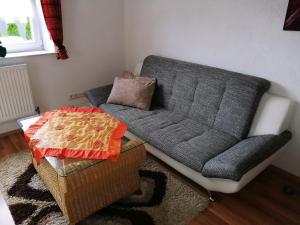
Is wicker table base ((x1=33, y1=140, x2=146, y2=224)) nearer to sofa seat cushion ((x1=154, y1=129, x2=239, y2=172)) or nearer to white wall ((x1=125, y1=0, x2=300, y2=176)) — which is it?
sofa seat cushion ((x1=154, y1=129, x2=239, y2=172))

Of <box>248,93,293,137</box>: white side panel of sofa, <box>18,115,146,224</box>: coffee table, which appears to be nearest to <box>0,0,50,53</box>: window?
<box>18,115,146,224</box>: coffee table

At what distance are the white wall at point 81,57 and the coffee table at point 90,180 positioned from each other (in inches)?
55.6

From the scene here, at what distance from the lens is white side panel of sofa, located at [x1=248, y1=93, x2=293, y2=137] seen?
1.98 m

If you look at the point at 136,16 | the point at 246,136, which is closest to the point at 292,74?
the point at 246,136

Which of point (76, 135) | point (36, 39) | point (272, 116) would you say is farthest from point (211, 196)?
point (36, 39)

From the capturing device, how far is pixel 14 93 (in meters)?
2.69

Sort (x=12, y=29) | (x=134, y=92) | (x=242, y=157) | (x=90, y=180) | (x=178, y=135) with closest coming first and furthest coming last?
(x=90, y=180), (x=242, y=157), (x=178, y=135), (x=134, y=92), (x=12, y=29)

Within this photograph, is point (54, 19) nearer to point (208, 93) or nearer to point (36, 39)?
point (36, 39)

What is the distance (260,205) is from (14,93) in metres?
2.66

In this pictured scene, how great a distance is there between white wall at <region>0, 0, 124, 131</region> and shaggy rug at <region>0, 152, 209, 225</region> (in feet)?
3.46

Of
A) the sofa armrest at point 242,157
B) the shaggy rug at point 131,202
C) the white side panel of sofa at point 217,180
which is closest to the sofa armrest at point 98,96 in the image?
the shaggy rug at point 131,202

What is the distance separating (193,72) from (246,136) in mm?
829

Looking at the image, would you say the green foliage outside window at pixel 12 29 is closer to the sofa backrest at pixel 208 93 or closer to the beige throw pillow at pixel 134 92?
the beige throw pillow at pixel 134 92

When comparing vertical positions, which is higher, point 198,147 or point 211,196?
point 198,147
